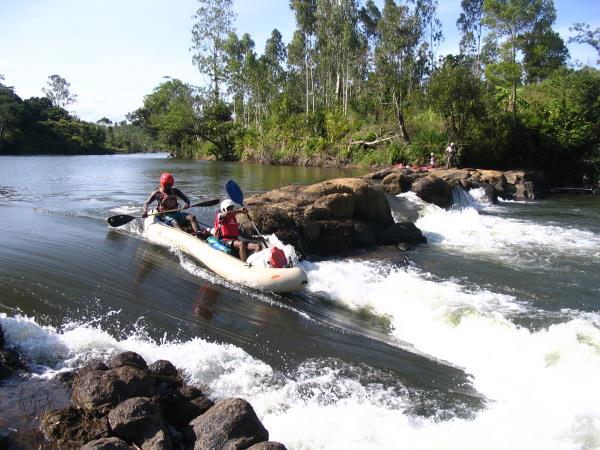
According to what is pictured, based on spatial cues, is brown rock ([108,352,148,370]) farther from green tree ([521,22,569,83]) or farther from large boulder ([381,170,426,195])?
green tree ([521,22,569,83])

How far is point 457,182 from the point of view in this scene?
17891 mm

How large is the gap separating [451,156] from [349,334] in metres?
19.0

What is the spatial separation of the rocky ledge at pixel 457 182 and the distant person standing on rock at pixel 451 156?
8.51 feet

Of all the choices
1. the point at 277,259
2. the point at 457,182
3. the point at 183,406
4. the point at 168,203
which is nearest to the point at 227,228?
the point at 277,259

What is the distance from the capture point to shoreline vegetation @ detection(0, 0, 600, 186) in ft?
78.2

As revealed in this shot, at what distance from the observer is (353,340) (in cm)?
608

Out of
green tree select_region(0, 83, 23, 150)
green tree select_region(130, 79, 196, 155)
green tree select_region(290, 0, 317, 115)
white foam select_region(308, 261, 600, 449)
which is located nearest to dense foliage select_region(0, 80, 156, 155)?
green tree select_region(0, 83, 23, 150)

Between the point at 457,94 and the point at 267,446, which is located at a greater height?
the point at 457,94

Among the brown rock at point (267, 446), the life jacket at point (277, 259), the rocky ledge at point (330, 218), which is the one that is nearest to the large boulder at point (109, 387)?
the brown rock at point (267, 446)

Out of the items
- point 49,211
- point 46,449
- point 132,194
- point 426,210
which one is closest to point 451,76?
point 426,210

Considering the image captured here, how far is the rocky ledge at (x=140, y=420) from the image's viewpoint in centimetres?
350

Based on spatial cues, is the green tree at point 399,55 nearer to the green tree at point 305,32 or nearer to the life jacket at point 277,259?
the green tree at point 305,32

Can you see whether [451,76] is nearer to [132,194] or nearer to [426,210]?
[426,210]

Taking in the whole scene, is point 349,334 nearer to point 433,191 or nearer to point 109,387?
point 109,387
